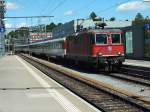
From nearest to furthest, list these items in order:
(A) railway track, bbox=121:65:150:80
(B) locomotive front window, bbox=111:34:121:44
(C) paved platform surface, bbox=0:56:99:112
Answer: (C) paved platform surface, bbox=0:56:99:112 < (A) railway track, bbox=121:65:150:80 < (B) locomotive front window, bbox=111:34:121:44

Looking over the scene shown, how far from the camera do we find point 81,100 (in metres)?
15.7

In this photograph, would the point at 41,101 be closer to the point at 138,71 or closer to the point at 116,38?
the point at 138,71

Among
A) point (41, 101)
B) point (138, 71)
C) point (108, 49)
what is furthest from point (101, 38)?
point (41, 101)

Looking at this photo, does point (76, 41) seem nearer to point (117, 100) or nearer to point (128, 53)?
point (128, 53)

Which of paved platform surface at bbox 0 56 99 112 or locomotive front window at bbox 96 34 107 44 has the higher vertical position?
locomotive front window at bbox 96 34 107 44

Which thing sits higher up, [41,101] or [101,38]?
[101,38]

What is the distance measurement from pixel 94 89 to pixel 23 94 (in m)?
3.02

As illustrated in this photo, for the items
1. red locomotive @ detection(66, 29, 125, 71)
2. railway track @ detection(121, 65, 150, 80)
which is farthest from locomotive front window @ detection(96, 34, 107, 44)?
railway track @ detection(121, 65, 150, 80)

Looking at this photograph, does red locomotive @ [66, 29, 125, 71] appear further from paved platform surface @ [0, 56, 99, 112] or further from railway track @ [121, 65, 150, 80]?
paved platform surface @ [0, 56, 99, 112]

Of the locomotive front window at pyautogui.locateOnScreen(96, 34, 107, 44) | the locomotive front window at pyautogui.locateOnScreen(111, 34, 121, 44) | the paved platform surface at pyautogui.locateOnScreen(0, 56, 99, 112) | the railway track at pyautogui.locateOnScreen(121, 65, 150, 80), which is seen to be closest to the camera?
the paved platform surface at pyautogui.locateOnScreen(0, 56, 99, 112)

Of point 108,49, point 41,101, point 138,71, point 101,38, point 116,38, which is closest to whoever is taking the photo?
point 41,101

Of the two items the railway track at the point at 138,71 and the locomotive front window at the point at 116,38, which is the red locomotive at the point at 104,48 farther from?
the railway track at the point at 138,71

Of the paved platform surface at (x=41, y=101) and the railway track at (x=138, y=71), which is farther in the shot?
the railway track at (x=138, y=71)

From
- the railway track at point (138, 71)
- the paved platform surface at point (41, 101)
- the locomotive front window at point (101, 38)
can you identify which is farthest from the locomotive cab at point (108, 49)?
the paved platform surface at point (41, 101)
